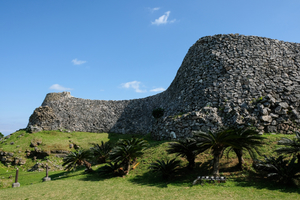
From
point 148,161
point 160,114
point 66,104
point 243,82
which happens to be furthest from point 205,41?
point 66,104

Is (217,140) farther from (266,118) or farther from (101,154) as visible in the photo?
(101,154)

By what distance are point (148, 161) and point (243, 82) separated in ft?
41.4

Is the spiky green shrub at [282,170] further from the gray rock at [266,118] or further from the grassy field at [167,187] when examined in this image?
the gray rock at [266,118]

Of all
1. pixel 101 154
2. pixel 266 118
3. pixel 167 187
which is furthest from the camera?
pixel 101 154

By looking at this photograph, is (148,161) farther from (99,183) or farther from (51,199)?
(51,199)

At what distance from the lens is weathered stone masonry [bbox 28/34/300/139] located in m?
16.5

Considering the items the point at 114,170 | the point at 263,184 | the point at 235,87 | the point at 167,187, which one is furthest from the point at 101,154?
the point at 235,87

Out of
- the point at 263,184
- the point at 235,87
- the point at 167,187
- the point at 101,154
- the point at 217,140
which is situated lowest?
the point at 167,187

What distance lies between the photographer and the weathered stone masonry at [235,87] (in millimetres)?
16516

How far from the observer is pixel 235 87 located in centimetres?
1888

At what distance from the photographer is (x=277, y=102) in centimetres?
1691

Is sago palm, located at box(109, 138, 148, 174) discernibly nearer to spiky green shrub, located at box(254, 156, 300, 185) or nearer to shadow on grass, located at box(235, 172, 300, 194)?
shadow on grass, located at box(235, 172, 300, 194)

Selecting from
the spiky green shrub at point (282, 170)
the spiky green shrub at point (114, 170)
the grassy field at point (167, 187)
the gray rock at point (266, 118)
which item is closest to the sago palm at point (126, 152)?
the spiky green shrub at point (114, 170)

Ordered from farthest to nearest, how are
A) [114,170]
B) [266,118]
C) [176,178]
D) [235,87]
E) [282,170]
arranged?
[235,87]
[266,118]
[114,170]
[176,178]
[282,170]
